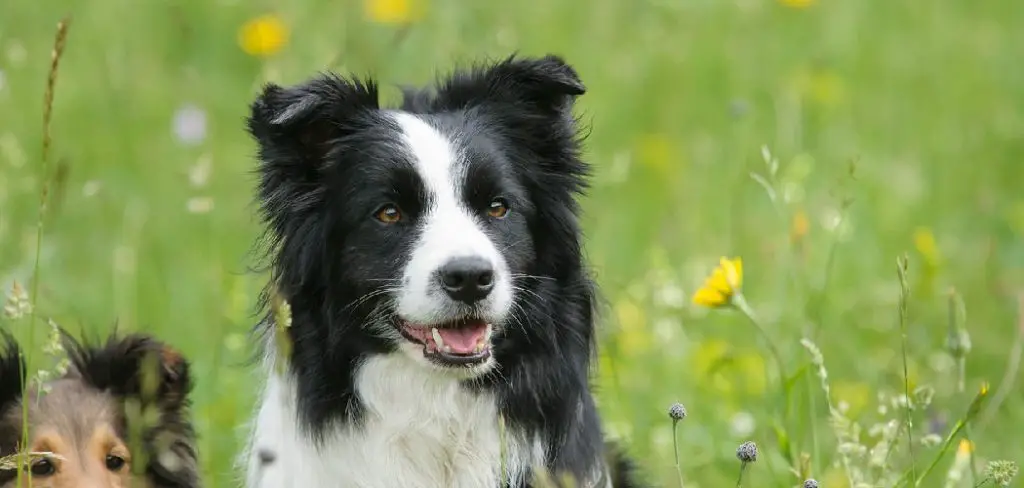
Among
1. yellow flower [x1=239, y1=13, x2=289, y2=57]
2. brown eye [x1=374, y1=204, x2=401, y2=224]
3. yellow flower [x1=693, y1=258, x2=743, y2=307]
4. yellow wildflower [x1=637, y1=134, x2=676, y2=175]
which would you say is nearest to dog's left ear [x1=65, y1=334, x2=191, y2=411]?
brown eye [x1=374, y1=204, x2=401, y2=224]

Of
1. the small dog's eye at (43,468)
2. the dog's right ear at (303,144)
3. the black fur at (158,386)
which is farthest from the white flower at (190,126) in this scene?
the small dog's eye at (43,468)

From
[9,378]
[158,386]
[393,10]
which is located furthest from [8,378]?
[393,10]

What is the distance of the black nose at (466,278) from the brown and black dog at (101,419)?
850 mm

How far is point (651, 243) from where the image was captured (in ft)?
22.6

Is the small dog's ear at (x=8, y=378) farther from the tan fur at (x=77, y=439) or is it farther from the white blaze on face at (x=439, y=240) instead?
the white blaze on face at (x=439, y=240)

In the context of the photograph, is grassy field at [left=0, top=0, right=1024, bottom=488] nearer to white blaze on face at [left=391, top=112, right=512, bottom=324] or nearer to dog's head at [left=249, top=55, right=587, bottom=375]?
dog's head at [left=249, top=55, right=587, bottom=375]

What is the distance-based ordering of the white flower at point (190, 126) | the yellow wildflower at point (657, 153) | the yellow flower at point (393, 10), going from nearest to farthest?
the white flower at point (190, 126), the yellow flower at point (393, 10), the yellow wildflower at point (657, 153)

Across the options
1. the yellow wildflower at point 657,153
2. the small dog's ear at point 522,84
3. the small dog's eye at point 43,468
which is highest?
the small dog's ear at point 522,84

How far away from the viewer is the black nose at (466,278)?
3516 millimetres

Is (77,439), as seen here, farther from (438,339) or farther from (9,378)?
(438,339)

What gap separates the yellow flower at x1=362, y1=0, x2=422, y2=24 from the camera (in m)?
Result: 7.12

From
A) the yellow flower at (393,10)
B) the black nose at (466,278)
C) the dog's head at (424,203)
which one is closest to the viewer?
the black nose at (466,278)

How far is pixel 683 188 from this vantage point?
7.19 meters

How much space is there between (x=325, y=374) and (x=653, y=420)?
1.88 meters
